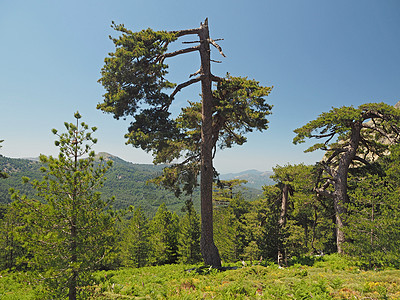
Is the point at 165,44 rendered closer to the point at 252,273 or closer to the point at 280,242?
the point at 252,273

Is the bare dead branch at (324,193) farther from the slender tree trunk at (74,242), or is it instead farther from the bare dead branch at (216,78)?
the slender tree trunk at (74,242)

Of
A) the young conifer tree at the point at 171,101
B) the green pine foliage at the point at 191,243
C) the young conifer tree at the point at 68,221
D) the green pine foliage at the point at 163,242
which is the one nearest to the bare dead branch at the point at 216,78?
the young conifer tree at the point at 171,101

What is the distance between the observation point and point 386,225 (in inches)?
287

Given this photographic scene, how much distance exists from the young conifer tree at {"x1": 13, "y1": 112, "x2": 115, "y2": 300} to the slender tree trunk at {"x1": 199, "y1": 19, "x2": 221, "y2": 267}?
5.06 m

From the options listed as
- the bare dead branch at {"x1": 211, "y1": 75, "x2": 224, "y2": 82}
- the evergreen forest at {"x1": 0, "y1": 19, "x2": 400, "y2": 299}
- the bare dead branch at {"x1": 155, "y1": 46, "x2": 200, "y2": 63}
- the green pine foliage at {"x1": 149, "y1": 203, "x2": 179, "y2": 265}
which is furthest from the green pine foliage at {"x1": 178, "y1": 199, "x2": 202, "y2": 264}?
the bare dead branch at {"x1": 155, "y1": 46, "x2": 200, "y2": 63}

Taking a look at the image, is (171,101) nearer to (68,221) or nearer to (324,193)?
(68,221)

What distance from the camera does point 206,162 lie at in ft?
32.7

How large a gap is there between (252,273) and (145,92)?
8858mm

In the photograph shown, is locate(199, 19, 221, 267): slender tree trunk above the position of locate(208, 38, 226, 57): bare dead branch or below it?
below

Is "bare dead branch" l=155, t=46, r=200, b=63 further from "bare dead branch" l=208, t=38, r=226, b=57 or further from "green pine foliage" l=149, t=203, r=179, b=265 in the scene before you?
"green pine foliage" l=149, t=203, r=179, b=265

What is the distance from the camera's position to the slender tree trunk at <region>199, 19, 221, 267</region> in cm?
940

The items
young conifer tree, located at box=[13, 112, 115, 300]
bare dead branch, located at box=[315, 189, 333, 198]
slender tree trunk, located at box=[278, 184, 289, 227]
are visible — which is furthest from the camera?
slender tree trunk, located at box=[278, 184, 289, 227]

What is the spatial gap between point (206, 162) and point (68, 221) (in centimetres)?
620

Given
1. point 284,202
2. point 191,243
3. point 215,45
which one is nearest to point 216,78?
point 215,45
